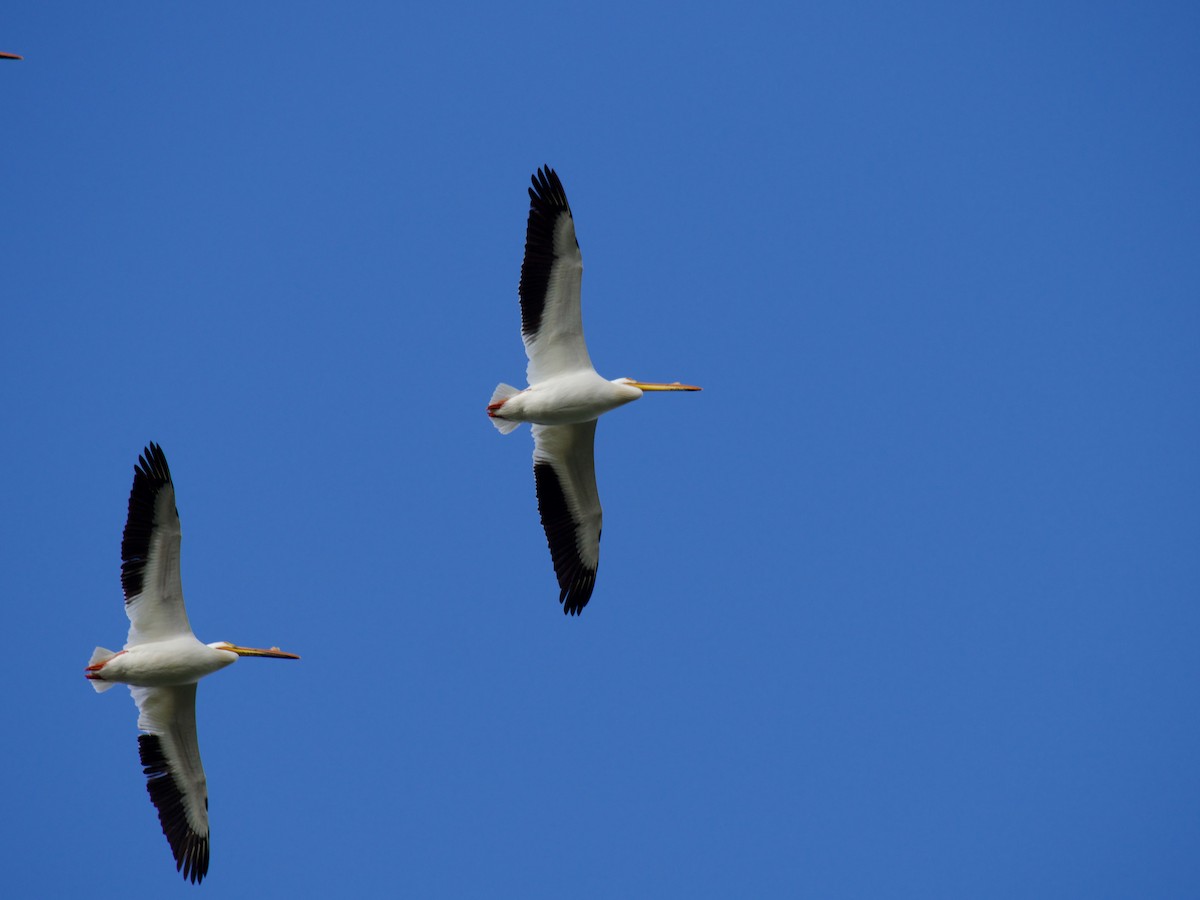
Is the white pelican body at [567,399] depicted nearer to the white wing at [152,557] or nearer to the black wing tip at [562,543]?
the black wing tip at [562,543]

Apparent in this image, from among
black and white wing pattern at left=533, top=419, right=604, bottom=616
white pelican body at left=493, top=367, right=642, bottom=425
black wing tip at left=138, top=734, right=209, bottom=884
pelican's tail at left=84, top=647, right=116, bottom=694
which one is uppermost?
white pelican body at left=493, top=367, right=642, bottom=425

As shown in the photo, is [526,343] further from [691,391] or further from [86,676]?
[86,676]

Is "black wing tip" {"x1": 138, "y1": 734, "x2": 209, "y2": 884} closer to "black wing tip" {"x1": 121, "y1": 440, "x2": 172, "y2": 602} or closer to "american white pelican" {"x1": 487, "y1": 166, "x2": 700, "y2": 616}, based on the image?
"black wing tip" {"x1": 121, "y1": 440, "x2": 172, "y2": 602}

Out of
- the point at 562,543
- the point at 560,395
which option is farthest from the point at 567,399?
the point at 562,543

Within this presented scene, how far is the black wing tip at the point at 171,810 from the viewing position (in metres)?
18.8

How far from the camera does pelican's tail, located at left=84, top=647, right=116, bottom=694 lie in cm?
1812

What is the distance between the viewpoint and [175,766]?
18859 millimetres

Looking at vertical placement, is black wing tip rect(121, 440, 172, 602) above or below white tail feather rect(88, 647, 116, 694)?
above

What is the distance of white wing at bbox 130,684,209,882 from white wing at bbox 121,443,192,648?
89 centimetres

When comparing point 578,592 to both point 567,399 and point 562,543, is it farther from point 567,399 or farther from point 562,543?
point 567,399

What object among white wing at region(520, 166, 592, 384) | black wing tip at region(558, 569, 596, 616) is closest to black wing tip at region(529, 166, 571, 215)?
white wing at region(520, 166, 592, 384)

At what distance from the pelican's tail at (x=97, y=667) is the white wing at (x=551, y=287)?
5568 millimetres

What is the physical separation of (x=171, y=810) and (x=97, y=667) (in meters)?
1.98

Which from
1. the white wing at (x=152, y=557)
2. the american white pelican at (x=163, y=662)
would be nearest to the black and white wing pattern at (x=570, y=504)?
the american white pelican at (x=163, y=662)
